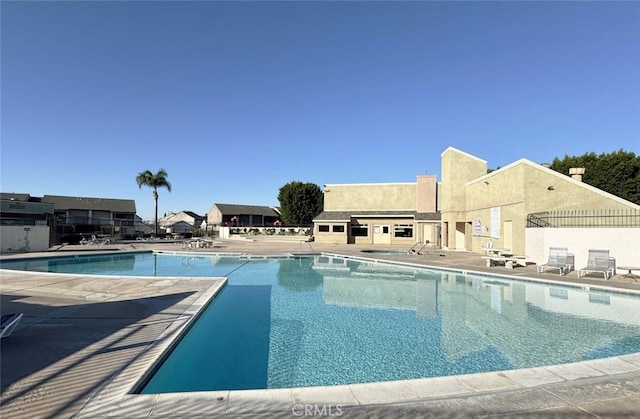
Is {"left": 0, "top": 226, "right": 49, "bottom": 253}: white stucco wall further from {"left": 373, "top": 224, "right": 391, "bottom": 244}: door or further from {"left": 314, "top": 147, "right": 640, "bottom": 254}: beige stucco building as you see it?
{"left": 373, "top": 224, "right": 391, "bottom": 244}: door

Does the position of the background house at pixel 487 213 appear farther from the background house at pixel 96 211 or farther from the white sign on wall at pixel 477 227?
the background house at pixel 96 211

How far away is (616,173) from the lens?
93.0ft

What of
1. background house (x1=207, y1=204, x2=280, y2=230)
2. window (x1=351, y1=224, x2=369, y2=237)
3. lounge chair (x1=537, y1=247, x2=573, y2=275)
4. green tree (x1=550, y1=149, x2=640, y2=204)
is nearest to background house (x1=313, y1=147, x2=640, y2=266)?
window (x1=351, y1=224, x2=369, y2=237)

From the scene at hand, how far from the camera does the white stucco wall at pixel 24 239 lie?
21045mm

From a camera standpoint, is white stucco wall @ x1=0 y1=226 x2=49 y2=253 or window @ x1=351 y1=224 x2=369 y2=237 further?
window @ x1=351 y1=224 x2=369 y2=237

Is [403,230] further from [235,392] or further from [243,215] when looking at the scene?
[243,215]

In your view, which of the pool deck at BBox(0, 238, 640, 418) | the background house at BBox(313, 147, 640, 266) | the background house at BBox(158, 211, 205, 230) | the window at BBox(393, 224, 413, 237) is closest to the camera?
the pool deck at BBox(0, 238, 640, 418)

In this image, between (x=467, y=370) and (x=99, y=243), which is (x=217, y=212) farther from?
(x=467, y=370)

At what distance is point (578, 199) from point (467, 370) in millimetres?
14659

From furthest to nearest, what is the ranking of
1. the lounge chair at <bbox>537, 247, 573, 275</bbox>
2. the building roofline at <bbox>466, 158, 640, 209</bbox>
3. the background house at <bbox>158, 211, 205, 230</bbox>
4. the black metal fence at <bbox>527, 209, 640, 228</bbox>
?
1. the background house at <bbox>158, 211, 205, 230</bbox>
2. the building roofline at <bbox>466, 158, 640, 209</bbox>
3. the black metal fence at <bbox>527, 209, 640, 228</bbox>
4. the lounge chair at <bbox>537, 247, 573, 275</bbox>

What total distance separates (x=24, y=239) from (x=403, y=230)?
29880 mm

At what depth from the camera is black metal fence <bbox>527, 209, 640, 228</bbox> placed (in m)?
14.2

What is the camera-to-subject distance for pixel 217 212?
6325 cm

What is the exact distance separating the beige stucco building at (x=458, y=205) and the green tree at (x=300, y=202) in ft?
55.3
